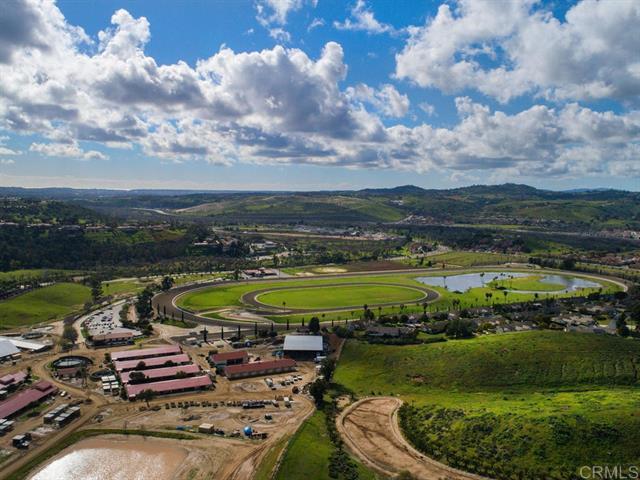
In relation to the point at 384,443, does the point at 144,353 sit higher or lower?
lower

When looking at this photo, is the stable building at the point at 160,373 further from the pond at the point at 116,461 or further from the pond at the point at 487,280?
the pond at the point at 487,280

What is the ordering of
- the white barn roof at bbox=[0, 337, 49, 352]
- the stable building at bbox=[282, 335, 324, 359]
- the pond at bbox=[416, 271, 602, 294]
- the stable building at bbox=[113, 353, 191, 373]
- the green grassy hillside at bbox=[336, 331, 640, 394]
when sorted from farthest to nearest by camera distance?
the pond at bbox=[416, 271, 602, 294] → the white barn roof at bbox=[0, 337, 49, 352] → the stable building at bbox=[282, 335, 324, 359] → the stable building at bbox=[113, 353, 191, 373] → the green grassy hillside at bbox=[336, 331, 640, 394]

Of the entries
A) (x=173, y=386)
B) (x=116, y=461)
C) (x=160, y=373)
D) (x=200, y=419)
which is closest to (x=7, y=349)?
(x=160, y=373)

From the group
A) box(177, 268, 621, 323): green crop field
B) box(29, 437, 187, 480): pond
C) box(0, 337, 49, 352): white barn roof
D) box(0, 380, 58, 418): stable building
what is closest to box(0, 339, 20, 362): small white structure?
box(0, 337, 49, 352): white barn roof

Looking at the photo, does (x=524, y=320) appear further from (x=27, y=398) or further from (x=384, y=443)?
(x=27, y=398)

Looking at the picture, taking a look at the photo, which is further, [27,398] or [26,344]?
[26,344]

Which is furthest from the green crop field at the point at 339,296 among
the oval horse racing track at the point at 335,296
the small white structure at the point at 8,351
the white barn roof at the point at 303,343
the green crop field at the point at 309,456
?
the green crop field at the point at 309,456

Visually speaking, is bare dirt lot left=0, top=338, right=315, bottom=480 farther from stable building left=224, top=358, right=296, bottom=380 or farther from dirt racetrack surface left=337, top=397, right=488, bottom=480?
dirt racetrack surface left=337, top=397, right=488, bottom=480
